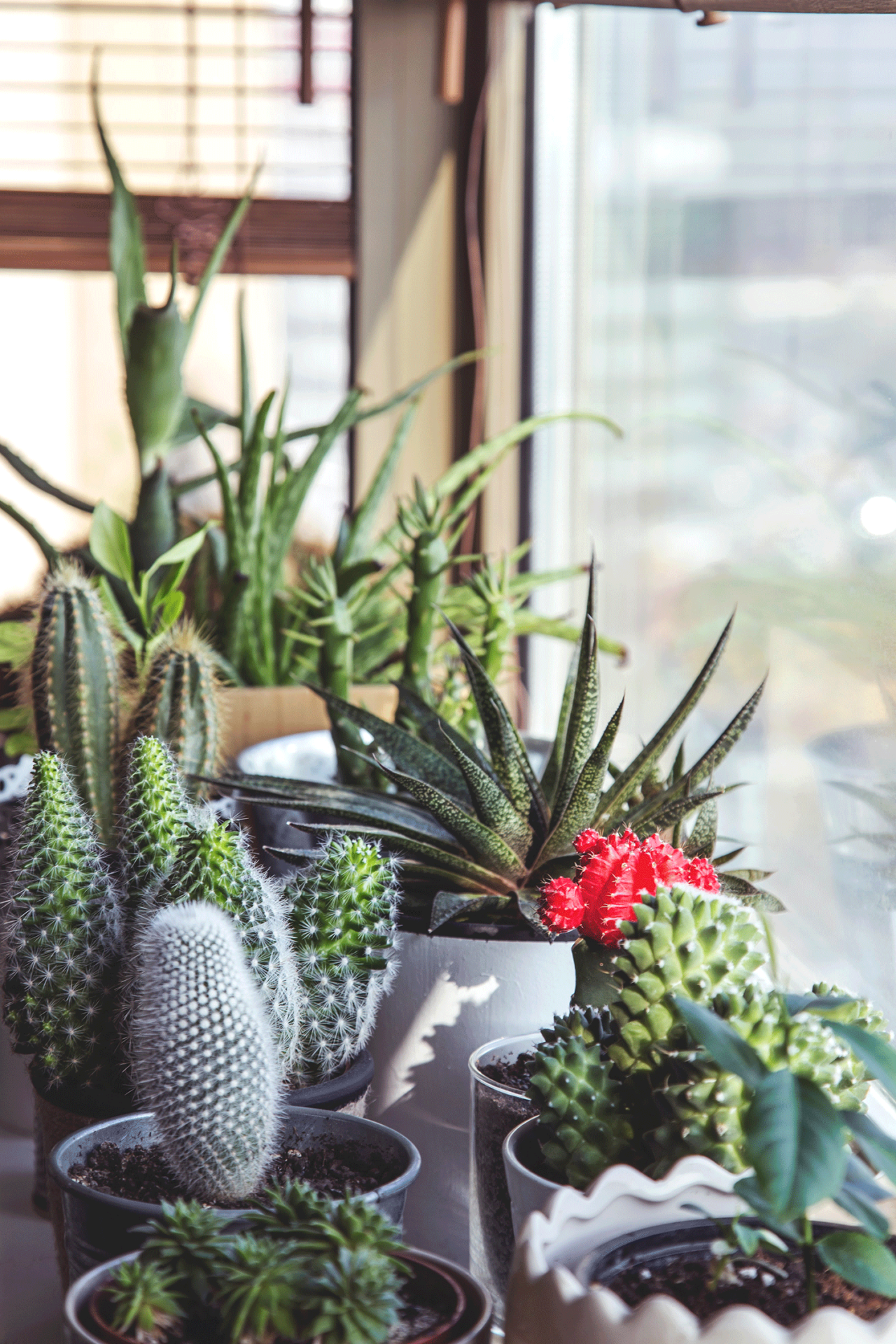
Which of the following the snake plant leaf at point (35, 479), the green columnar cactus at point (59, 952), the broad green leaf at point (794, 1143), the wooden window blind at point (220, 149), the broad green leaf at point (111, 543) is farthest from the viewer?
the wooden window blind at point (220, 149)

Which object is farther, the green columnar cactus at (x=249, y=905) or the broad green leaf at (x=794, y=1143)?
the green columnar cactus at (x=249, y=905)

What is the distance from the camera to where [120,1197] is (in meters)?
0.38

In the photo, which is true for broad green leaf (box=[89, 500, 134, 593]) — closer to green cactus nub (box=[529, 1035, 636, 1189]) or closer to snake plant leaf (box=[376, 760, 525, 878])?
snake plant leaf (box=[376, 760, 525, 878])

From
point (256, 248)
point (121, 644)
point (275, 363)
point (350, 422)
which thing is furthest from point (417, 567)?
point (275, 363)

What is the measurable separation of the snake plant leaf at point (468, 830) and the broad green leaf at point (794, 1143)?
0.25m

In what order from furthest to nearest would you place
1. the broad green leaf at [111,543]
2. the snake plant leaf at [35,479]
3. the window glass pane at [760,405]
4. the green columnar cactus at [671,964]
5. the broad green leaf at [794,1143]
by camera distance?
the snake plant leaf at [35,479], the broad green leaf at [111,543], the window glass pane at [760,405], the green columnar cactus at [671,964], the broad green leaf at [794,1143]

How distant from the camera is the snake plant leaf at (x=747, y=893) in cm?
51

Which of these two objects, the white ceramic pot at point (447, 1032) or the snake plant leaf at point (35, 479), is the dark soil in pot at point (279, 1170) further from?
the snake plant leaf at point (35, 479)

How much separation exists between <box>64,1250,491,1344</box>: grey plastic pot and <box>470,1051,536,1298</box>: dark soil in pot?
8 cm

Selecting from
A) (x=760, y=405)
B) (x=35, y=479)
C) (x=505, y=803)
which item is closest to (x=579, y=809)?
(x=505, y=803)

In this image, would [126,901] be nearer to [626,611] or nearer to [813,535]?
[813,535]

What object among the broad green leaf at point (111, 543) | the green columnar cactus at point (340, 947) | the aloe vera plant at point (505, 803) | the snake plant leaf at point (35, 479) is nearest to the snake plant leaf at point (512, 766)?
the aloe vera plant at point (505, 803)

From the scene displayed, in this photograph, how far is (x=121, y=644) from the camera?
0.74 meters

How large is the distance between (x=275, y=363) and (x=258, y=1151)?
5.08ft
